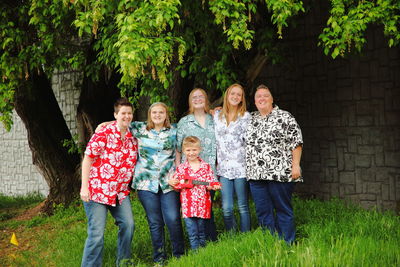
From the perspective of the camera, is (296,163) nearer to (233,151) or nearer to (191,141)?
(233,151)

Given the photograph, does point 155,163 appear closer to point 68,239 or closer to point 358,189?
point 68,239

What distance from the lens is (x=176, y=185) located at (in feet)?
16.7

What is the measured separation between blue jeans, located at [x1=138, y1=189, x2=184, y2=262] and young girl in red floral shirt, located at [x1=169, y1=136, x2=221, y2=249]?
96 mm

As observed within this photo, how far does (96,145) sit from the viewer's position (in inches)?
186

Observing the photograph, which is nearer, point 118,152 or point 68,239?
point 118,152

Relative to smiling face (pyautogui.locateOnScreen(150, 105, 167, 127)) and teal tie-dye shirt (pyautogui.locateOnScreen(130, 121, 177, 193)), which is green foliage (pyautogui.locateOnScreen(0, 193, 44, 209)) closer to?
teal tie-dye shirt (pyautogui.locateOnScreen(130, 121, 177, 193))

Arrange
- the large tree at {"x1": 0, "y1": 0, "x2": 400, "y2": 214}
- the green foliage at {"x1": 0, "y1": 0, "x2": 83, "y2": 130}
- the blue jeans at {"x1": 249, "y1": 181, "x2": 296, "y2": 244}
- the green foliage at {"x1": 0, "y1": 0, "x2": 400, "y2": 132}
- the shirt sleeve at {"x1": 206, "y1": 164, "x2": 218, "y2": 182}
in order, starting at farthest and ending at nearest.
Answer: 1. the green foliage at {"x1": 0, "y1": 0, "x2": 83, "y2": 130}
2. the shirt sleeve at {"x1": 206, "y1": 164, "x2": 218, "y2": 182}
3. the blue jeans at {"x1": 249, "y1": 181, "x2": 296, "y2": 244}
4. the large tree at {"x1": 0, "y1": 0, "x2": 400, "y2": 214}
5. the green foliage at {"x1": 0, "y1": 0, "x2": 400, "y2": 132}

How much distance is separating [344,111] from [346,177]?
116 cm

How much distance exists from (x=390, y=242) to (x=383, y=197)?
416 centimetres

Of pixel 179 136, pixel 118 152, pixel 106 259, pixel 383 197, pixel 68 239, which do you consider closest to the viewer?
pixel 118 152

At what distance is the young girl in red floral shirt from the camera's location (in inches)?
201

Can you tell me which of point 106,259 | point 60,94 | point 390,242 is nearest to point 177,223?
point 106,259

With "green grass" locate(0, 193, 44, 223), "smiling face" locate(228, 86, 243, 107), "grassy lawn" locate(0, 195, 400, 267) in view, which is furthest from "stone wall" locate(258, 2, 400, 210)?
"green grass" locate(0, 193, 44, 223)

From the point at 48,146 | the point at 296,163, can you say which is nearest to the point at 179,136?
the point at 296,163
